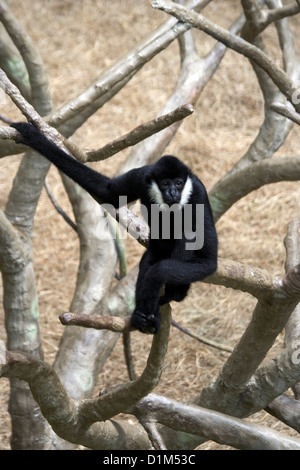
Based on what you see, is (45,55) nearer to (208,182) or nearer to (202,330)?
(208,182)

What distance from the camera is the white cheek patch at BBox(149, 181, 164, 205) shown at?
116 inches

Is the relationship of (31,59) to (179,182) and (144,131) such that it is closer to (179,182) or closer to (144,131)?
(144,131)

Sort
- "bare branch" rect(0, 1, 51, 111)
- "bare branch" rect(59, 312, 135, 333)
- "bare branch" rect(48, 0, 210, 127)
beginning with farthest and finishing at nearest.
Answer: "bare branch" rect(0, 1, 51, 111) < "bare branch" rect(48, 0, 210, 127) < "bare branch" rect(59, 312, 135, 333)

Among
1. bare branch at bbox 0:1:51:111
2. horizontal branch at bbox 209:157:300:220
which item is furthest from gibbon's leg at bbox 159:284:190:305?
bare branch at bbox 0:1:51:111

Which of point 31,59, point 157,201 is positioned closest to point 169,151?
point 31,59

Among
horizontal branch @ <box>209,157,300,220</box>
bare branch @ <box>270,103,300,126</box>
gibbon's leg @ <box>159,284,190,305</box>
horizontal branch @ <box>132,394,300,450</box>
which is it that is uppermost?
bare branch @ <box>270,103,300,126</box>

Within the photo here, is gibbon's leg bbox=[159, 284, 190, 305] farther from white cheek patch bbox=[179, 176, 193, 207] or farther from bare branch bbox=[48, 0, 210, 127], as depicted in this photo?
bare branch bbox=[48, 0, 210, 127]

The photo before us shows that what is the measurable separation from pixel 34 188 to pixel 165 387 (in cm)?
192

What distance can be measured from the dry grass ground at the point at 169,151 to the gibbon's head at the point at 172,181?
227 cm

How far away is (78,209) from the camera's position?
4434mm

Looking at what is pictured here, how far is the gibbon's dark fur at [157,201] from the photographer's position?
2.70 meters

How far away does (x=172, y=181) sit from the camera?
2.90 meters
